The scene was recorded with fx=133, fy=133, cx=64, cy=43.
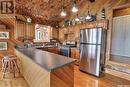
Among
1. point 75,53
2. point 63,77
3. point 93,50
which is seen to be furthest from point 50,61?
point 75,53

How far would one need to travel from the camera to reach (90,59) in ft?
15.9

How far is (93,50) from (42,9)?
3.07 meters

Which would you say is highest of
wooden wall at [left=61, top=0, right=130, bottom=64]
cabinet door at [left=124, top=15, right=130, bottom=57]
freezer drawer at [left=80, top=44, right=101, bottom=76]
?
wooden wall at [left=61, top=0, right=130, bottom=64]

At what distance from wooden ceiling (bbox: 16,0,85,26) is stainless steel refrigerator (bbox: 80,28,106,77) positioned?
187 cm

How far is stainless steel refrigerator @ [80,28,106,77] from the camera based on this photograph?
4.54 meters

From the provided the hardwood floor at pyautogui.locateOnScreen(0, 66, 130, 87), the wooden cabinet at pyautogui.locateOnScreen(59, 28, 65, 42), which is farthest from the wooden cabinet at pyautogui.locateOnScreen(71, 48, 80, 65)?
the hardwood floor at pyautogui.locateOnScreen(0, 66, 130, 87)

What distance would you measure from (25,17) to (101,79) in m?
4.33

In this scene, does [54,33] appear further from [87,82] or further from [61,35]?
[87,82]

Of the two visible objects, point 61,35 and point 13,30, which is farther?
point 61,35

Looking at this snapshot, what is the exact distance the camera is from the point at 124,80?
4.21 m

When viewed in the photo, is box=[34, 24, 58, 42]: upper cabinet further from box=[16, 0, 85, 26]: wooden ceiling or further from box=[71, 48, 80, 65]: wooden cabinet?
box=[71, 48, 80, 65]: wooden cabinet

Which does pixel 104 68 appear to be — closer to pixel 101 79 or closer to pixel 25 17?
pixel 101 79

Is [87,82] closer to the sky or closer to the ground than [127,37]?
closer to the ground

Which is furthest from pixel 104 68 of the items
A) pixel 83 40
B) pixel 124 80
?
pixel 83 40
